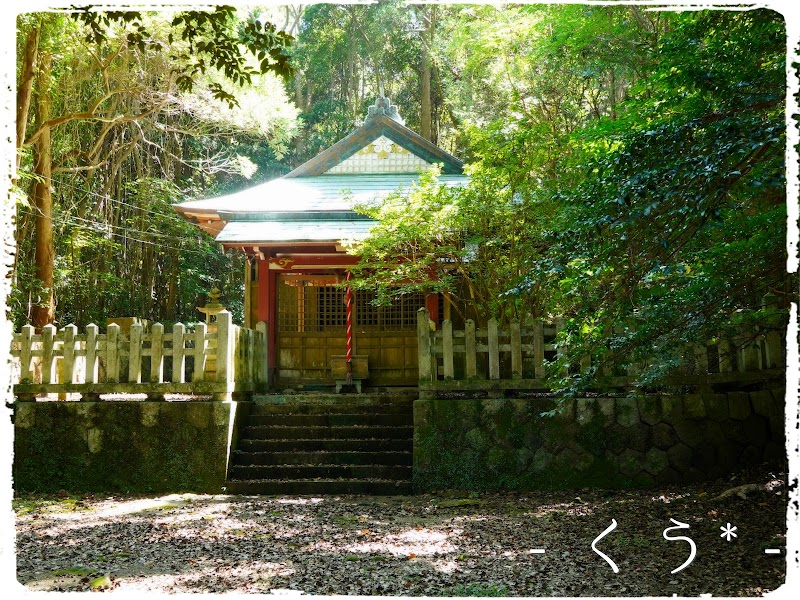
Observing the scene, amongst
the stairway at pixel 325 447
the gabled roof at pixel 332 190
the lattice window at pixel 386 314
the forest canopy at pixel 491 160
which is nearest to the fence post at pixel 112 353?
the stairway at pixel 325 447

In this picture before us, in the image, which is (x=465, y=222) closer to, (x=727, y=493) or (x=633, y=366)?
(x=633, y=366)

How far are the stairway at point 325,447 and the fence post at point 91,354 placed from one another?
176cm

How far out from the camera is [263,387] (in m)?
9.80

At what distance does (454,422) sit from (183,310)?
1427cm

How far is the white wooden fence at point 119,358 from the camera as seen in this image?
768 cm

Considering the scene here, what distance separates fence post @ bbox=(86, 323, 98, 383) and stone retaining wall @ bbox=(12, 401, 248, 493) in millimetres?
307

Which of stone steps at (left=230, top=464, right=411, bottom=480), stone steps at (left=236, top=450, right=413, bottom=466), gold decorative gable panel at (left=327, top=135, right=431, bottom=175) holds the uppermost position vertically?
gold decorative gable panel at (left=327, top=135, right=431, bottom=175)

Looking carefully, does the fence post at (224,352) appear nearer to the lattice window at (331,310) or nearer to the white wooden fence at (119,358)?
the white wooden fence at (119,358)

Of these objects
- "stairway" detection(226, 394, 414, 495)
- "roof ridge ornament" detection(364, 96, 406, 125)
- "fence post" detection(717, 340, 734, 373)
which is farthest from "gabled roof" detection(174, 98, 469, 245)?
"fence post" detection(717, 340, 734, 373)

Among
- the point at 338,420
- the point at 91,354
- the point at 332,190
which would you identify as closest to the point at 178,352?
the point at 91,354

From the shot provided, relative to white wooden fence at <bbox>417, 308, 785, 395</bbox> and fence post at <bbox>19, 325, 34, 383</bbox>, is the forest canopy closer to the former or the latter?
white wooden fence at <bbox>417, 308, 785, 395</bbox>

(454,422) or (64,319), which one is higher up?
(64,319)

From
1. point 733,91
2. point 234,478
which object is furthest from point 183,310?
point 733,91

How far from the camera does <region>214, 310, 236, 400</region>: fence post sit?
7.72 m
